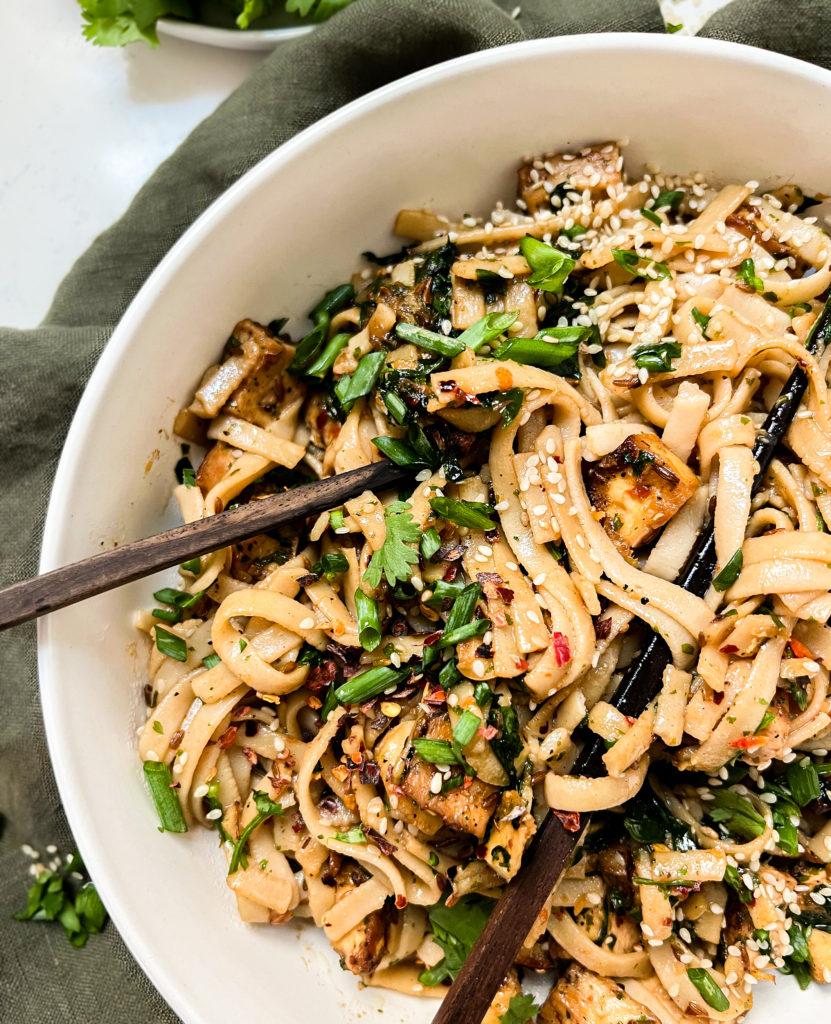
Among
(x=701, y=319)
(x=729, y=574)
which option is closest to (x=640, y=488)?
(x=729, y=574)

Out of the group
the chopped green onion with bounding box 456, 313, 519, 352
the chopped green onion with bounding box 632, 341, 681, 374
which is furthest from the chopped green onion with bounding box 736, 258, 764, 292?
the chopped green onion with bounding box 456, 313, 519, 352

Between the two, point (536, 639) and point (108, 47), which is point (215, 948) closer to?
point (536, 639)

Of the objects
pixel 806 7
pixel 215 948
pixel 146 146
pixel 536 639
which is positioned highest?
pixel 806 7

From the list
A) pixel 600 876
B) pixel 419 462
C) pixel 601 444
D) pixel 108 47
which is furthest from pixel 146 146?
pixel 600 876

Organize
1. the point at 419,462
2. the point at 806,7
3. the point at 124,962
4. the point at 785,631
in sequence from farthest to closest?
→ 1. the point at 124,962
2. the point at 806,7
3. the point at 419,462
4. the point at 785,631

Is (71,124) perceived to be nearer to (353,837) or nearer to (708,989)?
(353,837)

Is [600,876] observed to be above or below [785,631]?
below

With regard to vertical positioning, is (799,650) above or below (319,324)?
below
